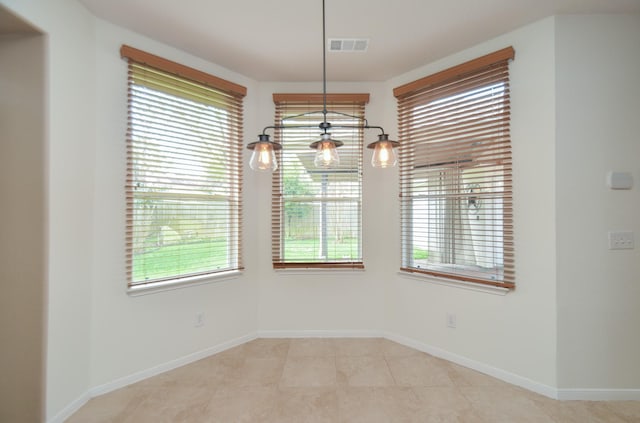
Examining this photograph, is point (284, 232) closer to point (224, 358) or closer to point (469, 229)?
point (224, 358)

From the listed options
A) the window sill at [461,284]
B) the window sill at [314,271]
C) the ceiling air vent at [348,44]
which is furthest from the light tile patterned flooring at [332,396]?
the ceiling air vent at [348,44]

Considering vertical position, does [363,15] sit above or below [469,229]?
above

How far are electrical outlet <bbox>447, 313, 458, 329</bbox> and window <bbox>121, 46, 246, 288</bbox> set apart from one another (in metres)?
2.02

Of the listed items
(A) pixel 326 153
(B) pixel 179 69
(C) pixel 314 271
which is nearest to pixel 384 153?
(A) pixel 326 153
